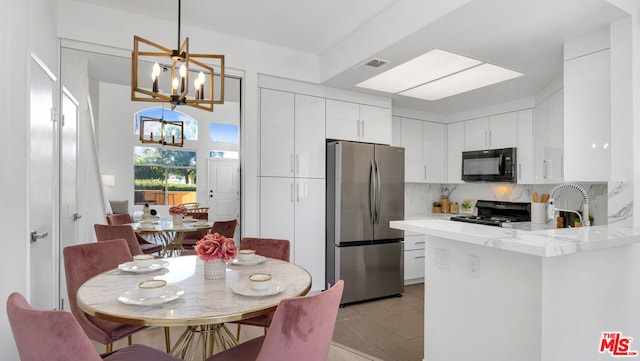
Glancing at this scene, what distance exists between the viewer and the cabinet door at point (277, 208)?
350cm

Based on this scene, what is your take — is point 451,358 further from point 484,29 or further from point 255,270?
point 484,29

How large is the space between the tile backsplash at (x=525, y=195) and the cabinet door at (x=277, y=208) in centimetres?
203

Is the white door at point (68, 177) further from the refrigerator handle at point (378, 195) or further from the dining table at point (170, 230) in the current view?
the refrigerator handle at point (378, 195)

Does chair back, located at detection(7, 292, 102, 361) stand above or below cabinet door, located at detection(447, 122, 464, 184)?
below

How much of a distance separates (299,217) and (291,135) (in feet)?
2.99

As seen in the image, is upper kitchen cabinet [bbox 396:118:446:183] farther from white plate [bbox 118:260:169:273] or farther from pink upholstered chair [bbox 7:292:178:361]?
pink upholstered chair [bbox 7:292:178:361]

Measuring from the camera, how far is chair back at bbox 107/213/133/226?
121 inches

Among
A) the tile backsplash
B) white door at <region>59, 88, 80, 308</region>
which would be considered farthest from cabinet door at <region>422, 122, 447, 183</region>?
white door at <region>59, 88, 80, 308</region>

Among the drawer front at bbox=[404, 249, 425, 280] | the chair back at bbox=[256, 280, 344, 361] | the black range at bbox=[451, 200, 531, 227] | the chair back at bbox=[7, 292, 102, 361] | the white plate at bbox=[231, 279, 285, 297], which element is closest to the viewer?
the chair back at bbox=[7, 292, 102, 361]

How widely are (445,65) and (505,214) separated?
2.46 m

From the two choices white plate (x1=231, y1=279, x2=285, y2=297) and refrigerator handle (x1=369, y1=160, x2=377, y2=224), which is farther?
refrigerator handle (x1=369, y1=160, x2=377, y2=224)

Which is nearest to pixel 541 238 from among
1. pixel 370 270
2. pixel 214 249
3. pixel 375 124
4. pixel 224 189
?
pixel 214 249

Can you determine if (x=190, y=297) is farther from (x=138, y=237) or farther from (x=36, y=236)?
(x=138, y=237)

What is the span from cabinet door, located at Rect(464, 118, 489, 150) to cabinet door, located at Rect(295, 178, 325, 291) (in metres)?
2.38
